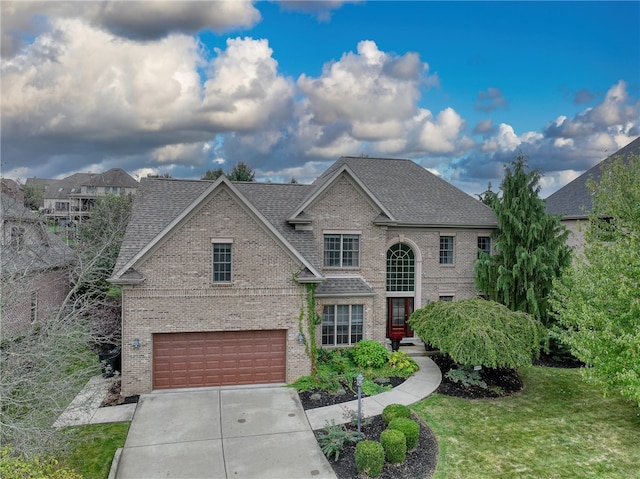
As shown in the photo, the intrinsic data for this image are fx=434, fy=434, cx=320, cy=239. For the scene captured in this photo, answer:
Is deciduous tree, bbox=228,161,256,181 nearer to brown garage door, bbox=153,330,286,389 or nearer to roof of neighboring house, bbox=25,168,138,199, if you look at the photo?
roof of neighboring house, bbox=25,168,138,199

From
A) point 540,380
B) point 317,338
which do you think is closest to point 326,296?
point 317,338

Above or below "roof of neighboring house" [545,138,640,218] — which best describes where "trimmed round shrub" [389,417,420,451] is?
below

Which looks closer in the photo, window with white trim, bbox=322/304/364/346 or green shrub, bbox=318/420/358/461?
green shrub, bbox=318/420/358/461

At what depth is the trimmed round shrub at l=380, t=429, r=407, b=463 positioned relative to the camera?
10.9 meters

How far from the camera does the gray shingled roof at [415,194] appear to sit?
72.2ft

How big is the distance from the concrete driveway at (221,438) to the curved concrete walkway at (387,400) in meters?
0.57

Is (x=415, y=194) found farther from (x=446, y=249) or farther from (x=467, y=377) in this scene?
(x=467, y=377)

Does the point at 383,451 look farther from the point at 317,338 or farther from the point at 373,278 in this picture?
the point at 373,278

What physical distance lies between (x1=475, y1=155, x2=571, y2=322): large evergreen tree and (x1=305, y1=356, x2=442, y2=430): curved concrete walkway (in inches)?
230

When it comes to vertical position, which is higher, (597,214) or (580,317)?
(597,214)

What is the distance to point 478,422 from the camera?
1348 cm

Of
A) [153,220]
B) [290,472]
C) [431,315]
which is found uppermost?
[153,220]

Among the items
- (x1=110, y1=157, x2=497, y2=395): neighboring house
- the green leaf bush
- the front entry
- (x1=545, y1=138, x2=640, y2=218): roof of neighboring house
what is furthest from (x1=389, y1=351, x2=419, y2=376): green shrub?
(x1=545, y1=138, x2=640, y2=218): roof of neighboring house

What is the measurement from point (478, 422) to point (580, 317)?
4494mm
